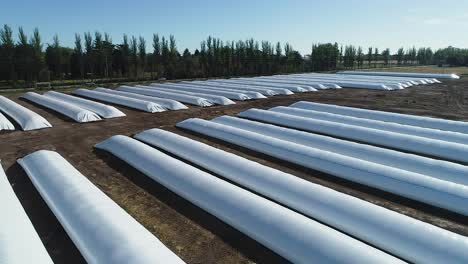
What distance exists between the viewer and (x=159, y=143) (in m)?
15.8

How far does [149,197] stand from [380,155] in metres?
9.12

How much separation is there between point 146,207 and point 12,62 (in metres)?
53.7

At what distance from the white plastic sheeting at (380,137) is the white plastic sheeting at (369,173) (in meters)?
3.96

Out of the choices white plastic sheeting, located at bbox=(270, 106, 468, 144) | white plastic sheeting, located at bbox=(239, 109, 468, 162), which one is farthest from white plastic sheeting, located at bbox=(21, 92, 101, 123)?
white plastic sheeting, located at bbox=(270, 106, 468, 144)

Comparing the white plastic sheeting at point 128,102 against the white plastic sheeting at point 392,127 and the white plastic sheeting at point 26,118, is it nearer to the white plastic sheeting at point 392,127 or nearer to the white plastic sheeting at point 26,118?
the white plastic sheeting at point 26,118

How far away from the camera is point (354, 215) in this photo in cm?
835

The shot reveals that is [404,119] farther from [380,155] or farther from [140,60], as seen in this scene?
[140,60]

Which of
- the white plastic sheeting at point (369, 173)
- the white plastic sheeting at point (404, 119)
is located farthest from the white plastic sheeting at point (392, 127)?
the white plastic sheeting at point (369, 173)

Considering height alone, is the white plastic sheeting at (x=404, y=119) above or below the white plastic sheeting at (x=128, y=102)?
below

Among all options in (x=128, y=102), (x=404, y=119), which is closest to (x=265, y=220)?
(x=404, y=119)

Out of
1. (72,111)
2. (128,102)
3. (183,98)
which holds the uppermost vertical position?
(183,98)

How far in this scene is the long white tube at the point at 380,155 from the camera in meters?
11.1

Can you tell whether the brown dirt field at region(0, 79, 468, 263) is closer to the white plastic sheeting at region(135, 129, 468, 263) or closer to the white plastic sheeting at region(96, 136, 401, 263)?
the white plastic sheeting at region(96, 136, 401, 263)

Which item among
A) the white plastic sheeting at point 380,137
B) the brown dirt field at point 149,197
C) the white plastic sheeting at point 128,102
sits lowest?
the brown dirt field at point 149,197
